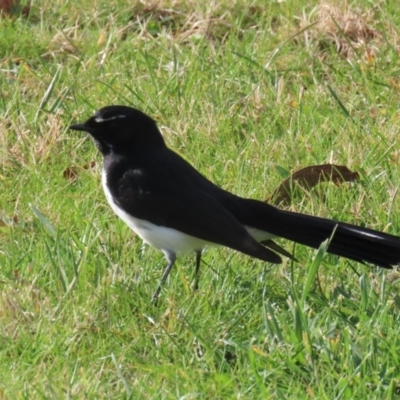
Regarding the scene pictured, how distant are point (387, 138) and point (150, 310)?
2343 mm

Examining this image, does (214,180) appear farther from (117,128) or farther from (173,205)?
(173,205)

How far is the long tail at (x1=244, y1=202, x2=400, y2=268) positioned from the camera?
4.88 meters

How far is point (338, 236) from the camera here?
499 cm

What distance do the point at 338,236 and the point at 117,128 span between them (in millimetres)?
1265

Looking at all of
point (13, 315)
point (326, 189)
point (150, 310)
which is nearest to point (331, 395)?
point (150, 310)

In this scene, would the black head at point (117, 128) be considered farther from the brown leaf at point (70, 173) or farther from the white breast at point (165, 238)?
the brown leaf at point (70, 173)

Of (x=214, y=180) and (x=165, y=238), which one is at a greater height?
(x=165, y=238)

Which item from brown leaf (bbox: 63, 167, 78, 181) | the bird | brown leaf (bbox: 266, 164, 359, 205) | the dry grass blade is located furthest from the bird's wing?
the dry grass blade

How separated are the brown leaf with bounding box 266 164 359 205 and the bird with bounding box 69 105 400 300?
682 millimetres

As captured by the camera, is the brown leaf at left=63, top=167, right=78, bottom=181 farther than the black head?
Yes

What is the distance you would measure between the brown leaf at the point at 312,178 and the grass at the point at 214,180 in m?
0.05

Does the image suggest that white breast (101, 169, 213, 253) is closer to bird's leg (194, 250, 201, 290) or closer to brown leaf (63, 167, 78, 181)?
bird's leg (194, 250, 201, 290)

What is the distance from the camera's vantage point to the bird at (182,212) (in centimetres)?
494

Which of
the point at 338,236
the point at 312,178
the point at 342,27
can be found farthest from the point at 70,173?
the point at 342,27
